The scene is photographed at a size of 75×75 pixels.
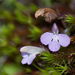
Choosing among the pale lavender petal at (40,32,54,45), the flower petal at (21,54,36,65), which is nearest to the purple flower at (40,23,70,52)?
the pale lavender petal at (40,32,54,45)

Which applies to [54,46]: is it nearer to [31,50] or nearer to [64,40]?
[64,40]

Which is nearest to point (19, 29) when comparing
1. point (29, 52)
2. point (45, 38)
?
point (29, 52)

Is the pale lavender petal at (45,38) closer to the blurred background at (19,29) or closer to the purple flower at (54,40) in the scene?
the purple flower at (54,40)

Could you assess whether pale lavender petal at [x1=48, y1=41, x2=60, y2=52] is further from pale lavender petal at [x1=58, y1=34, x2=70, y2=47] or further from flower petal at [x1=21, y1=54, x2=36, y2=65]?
flower petal at [x1=21, y1=54, x2=36, y2=65]

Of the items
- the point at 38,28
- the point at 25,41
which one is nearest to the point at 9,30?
the point at 25,41

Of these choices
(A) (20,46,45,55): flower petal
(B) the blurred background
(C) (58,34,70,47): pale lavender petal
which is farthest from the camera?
(B) the blurred background

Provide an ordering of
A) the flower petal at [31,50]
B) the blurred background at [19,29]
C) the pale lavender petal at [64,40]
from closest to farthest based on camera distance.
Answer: the pale lavender petal at [64,40], the flower petal at [31,50], the blurred background at [19,29]

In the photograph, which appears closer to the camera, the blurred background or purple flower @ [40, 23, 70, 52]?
purple flower @ [40, 23, 70, 52]

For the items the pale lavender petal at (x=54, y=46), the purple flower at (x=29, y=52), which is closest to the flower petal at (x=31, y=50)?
the purple flower at (x=29, y=52)
